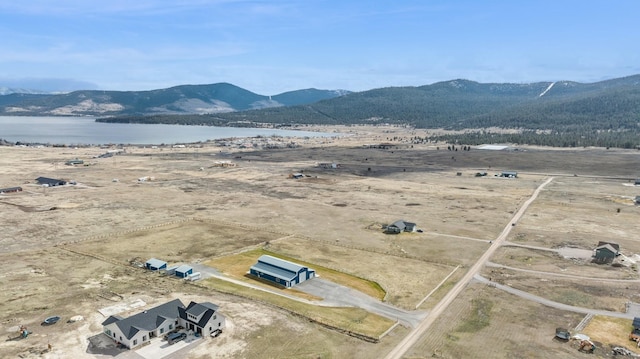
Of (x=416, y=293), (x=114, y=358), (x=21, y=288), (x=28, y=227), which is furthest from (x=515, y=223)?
(x=28, y=227)

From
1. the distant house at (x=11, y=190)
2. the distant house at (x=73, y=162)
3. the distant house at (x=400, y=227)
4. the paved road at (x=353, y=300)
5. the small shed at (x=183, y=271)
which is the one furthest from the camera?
the distant house at (x=73, y=162)

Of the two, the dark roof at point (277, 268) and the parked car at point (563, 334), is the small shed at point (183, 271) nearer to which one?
the dark roof at point (277, 268)

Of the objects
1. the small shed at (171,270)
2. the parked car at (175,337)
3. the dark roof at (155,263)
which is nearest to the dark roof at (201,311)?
the parked car at (175,337)

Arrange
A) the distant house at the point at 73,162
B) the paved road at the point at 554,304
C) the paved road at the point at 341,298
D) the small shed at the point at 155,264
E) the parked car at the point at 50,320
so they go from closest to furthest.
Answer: the parked car at the point at 50,320 < the paved road at the point at 341,298 < the paved road at the point at 554,304 < the small shed at the point at 155,264 < the distant house at the point at 73,162

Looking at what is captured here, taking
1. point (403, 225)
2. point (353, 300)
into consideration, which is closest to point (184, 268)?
point (353, 300)

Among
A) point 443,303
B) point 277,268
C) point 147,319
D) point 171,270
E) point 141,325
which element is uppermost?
point 277,268

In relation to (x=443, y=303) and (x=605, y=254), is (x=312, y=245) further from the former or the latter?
(x=605, y=254)

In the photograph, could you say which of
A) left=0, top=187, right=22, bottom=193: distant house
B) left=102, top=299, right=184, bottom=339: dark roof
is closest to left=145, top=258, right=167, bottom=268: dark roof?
left=102, top=299, right=184, bottom=339: dark roof
